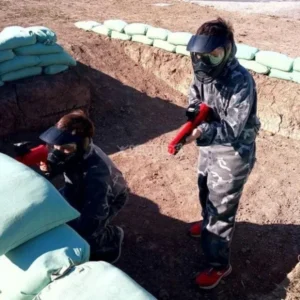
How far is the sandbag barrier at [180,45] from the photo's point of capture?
6066 mm

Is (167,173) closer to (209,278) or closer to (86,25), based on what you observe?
(209,278)

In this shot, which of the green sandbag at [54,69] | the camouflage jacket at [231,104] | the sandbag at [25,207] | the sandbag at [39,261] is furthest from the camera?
the green sandbag at [54,69]

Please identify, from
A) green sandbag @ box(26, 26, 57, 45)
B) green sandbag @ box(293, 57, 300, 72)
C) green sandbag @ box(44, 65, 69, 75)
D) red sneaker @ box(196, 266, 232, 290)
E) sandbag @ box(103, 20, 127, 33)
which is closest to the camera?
red sneaker @ box(196, 266, 232, 290)

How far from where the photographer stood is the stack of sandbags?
102 inches

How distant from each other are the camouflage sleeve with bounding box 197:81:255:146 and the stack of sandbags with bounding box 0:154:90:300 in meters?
0.92

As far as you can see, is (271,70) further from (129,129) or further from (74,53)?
(74,53)

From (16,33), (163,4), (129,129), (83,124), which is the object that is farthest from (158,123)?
(163,4)

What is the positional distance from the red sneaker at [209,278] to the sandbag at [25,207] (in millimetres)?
1289

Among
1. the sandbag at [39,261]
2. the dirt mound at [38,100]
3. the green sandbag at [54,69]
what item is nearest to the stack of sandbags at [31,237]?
the sandbag at [39,261]

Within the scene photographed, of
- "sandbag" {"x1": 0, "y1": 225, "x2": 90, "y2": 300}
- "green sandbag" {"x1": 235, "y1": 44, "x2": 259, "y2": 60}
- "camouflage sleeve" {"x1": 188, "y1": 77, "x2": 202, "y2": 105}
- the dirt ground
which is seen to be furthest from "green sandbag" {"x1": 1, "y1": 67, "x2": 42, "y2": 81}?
"sandbag" {"x1": 0, "y1": 225, "x2": 90, "y2": 300}

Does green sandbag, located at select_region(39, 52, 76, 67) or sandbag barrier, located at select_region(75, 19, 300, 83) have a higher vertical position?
green sandbag, located at select_region(39, 52, 76, 67)

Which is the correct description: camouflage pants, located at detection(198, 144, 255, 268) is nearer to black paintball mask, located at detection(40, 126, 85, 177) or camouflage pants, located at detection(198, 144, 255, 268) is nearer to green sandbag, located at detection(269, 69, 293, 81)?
black paintball mask, located at detection(40, 126, 85, 177)

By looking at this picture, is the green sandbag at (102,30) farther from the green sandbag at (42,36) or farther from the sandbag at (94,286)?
the sandbag at (94,286)

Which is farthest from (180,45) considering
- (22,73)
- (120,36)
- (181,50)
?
(22,73)
